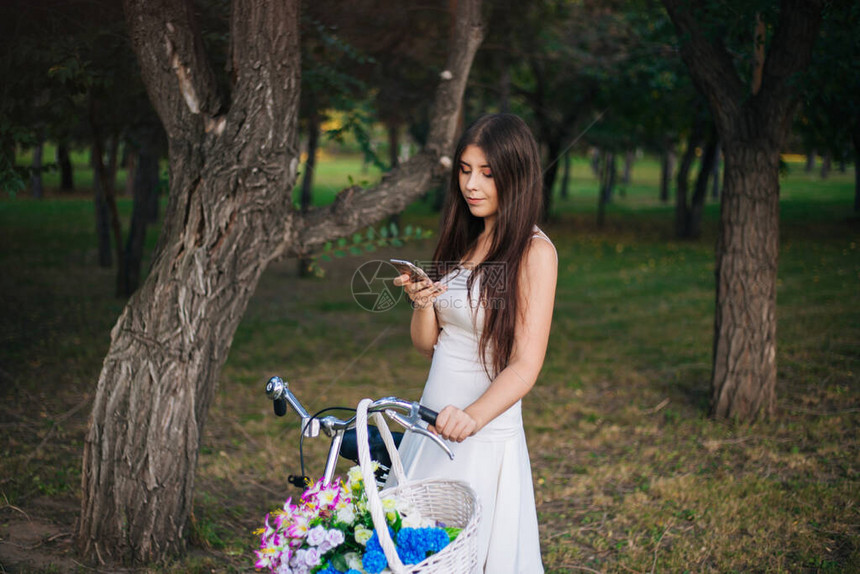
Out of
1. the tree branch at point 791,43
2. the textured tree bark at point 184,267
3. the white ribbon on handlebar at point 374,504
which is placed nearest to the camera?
the white ribbon on handlebar at point 374,504

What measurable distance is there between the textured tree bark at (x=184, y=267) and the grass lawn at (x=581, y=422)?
0.33m

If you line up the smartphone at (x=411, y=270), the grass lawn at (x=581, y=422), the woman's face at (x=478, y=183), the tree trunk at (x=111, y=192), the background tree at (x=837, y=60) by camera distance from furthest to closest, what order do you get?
the tree trunk at (x=111, y=192) → the background tree at (x=837, y=60) → the grass lawn at (x=581, y=422) → the woman's face at (x=478, y=183) → the smartphone at (x=411, y=270)

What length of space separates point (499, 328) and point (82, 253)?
47.0ft

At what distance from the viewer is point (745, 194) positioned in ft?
17.9

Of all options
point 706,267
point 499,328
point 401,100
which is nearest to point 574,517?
point 499,328

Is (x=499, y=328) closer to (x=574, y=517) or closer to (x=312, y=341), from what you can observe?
(x=574, y=517)

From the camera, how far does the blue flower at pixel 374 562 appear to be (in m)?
1.71

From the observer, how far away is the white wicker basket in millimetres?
1706

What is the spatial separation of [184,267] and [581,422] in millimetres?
3676

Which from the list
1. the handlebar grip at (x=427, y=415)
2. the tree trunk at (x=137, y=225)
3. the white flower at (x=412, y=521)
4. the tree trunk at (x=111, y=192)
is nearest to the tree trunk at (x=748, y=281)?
the handlebar grip at (x=427, y=415)

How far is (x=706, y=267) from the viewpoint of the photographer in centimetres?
1418

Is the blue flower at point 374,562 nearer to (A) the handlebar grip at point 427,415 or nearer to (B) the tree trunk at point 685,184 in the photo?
(A) the handlebar grip at point 427,415

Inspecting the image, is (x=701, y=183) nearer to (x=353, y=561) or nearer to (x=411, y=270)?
(x=411, y=270)

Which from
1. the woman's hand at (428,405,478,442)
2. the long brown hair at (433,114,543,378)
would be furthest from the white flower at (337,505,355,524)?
the long brown hair at (433,114,543,378)
